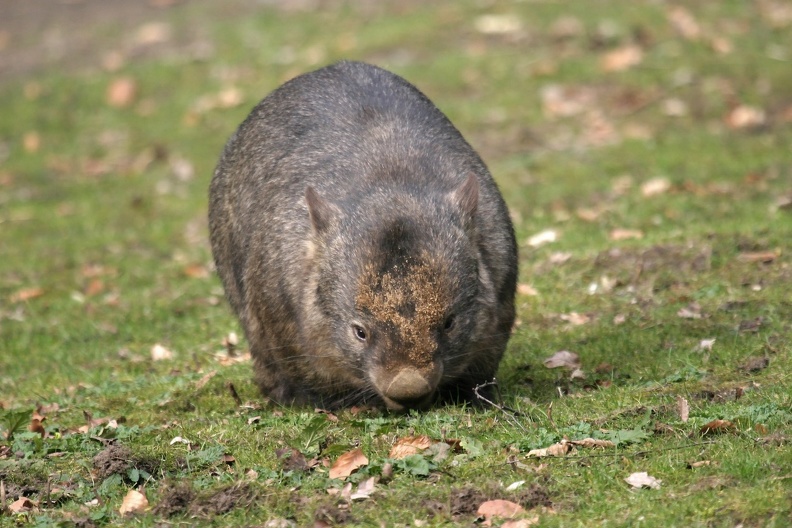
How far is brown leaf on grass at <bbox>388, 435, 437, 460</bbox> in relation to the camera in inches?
198

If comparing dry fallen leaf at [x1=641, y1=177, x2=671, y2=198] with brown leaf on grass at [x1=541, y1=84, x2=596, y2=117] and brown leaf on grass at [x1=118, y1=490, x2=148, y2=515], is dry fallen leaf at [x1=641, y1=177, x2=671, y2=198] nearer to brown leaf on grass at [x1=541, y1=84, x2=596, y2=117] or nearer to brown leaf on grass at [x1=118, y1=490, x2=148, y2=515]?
brown leaf on grass at [x1=541, y1=84, x2=596, y2=117]

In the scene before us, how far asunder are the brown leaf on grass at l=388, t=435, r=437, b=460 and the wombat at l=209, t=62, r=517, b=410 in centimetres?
16

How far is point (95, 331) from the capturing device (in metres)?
8.64

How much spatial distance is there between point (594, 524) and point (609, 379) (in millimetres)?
1895

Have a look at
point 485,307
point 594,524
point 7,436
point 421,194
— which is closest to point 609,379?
point 485,307

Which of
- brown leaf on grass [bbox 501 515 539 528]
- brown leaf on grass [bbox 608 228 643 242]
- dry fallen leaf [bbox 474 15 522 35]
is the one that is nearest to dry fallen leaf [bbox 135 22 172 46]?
dry fallen leaf [bbox 474 15 522 35]

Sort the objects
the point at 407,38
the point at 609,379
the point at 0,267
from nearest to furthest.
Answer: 1. the point at 609,379
2. the point at 0,267
3. the point at 407,38

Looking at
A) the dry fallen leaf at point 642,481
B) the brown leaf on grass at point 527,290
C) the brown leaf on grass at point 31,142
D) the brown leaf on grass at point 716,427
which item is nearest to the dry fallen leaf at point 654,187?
the brown leaf on grass at point 527,290

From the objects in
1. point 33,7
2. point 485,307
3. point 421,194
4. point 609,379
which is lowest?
point 609,379

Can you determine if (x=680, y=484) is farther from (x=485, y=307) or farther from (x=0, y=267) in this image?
(x=0, y=267)

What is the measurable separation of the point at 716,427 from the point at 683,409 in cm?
25

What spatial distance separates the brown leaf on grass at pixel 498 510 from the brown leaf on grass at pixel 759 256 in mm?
4002

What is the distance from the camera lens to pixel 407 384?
16.5 feet

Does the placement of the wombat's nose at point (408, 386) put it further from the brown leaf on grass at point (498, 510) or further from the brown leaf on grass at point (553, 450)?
the brown leaf on grass at point (498, 510)
